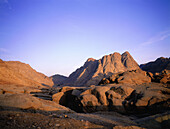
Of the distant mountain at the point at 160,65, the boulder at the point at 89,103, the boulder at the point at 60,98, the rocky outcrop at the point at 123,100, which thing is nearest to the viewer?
the rocky outcrop at the point at 123,100

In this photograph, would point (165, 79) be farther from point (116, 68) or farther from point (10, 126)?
point (116, 68)

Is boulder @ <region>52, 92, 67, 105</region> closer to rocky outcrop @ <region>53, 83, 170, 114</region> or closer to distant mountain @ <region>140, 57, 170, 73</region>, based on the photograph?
rocky outcrop @ <region>53, 83, 170, 114</region>

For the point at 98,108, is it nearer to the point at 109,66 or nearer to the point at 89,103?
the point at 89,103

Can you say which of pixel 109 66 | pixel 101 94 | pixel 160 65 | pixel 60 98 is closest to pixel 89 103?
pixel 101 94

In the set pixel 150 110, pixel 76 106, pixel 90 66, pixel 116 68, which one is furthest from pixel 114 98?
pixel 90 66

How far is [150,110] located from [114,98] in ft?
9.91

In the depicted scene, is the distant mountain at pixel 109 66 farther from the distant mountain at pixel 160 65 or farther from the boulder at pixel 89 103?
the boulder at pixel 89 103

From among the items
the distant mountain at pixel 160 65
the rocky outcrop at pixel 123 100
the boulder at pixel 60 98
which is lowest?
the boulder at pixel 60 98

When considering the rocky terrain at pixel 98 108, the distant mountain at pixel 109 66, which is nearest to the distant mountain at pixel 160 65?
the distant mountain at pixel 109 66

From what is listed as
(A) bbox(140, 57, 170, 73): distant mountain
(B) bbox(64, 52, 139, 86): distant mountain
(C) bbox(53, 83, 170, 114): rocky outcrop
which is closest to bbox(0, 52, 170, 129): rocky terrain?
(C) bbox(53, 83, 170, 114): rocky outcrop

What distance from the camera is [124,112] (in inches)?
381

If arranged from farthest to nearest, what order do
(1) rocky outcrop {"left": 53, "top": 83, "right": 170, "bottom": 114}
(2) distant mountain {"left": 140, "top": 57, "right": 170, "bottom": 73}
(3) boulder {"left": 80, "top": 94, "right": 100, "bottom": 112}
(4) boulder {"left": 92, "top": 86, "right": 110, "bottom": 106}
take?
(2) distant mountain {"left": 140, "top": 57, "right": 170, "bottom": 73} → (4) boulder {"left": 92, "top": 86, "right": 110, "bottom": 106} → (3) boulder {"left": 80, "top": 94, "right": 100, "bottom": 112} → (1) rocky outcrop {"left": 53, "top": 83, "right": 170, "bottom": 114}

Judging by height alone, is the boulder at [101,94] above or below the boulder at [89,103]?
above

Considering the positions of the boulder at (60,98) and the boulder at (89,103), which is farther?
the boulder at (60,98)
